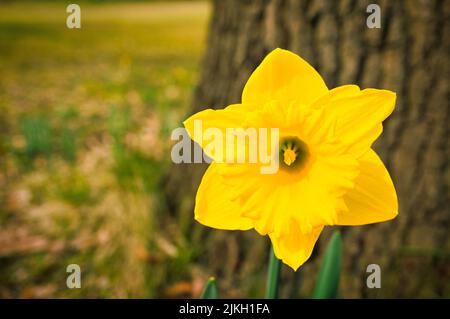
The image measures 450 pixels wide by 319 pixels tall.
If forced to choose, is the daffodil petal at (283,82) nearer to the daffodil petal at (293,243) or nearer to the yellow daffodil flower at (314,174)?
the yellow daffodil flower at (314,174)

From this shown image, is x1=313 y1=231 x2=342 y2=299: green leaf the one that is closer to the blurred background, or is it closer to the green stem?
the green stem

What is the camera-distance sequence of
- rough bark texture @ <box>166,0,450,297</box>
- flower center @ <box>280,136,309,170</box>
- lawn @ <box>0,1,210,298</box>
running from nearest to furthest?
flower center @ <box>280,136,309,170</box>
rough bark texture @ <box>166,0,450,297</box>
lawn @ <box>0,1,210,298</box>

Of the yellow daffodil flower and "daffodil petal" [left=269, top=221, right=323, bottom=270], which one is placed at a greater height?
the yellow daffodil flower

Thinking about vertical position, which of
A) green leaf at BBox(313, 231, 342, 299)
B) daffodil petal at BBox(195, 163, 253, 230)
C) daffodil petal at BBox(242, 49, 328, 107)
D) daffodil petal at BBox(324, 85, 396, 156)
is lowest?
green leaf at BBox(313, 231, 342, 299)

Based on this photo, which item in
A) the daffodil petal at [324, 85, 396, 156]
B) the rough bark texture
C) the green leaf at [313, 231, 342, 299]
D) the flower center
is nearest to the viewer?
the daffodil petal at [324, 85, 396, 156]

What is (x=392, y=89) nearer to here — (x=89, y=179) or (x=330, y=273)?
(x=330, y=273)

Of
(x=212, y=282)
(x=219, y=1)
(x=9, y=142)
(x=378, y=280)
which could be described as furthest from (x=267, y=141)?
(x=9, y=142)

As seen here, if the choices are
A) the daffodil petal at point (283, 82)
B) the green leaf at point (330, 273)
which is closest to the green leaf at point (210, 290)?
the green leaf at point (330, 273)

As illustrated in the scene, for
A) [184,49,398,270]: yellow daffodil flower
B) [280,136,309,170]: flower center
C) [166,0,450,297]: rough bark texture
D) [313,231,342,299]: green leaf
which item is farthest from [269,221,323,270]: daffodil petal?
[166,0,450,297]: rough bark texture
